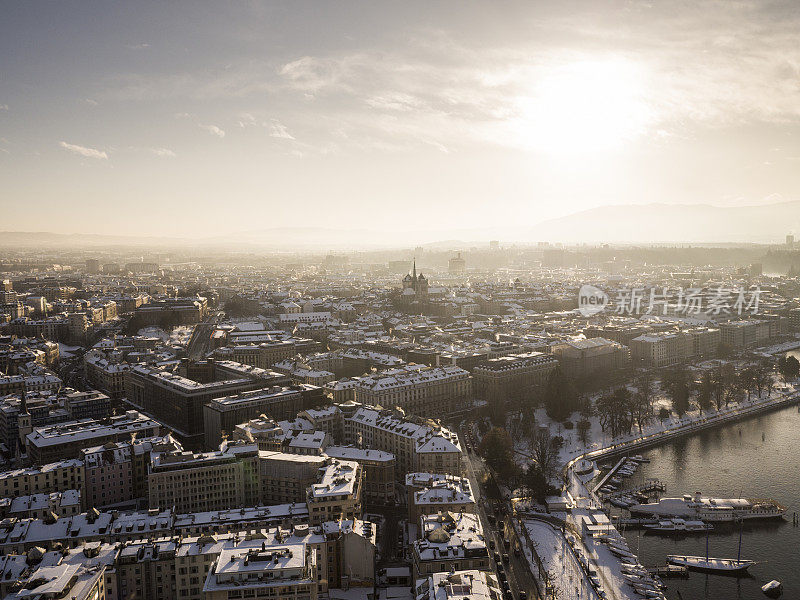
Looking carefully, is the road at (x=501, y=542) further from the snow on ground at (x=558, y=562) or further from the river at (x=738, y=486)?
the river at (x=738, y=486)

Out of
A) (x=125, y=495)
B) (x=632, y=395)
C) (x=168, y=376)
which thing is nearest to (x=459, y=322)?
(x=632, y=395)

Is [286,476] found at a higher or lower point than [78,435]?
lower

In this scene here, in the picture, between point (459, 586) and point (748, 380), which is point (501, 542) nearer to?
point (459, 586)

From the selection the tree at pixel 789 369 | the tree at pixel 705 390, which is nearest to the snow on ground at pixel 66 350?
the tree at pixel 705 390

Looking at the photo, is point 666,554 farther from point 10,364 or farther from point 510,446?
point 10,364

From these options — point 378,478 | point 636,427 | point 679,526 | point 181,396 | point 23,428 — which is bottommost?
point 679,526

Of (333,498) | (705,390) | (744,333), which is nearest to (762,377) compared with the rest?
(705,390)
